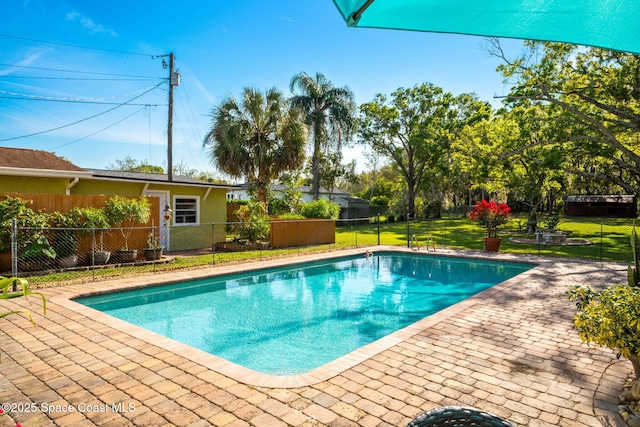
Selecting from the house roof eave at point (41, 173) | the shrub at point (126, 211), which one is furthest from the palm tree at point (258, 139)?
the house roof eave at point (41, 173)

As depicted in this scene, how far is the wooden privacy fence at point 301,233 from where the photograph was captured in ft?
51.3

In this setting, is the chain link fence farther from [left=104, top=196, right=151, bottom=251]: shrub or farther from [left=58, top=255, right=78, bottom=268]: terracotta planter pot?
[left=104, top=196, right=151, bottom=251]: shrub

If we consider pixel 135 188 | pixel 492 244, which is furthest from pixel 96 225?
pixel 492 244

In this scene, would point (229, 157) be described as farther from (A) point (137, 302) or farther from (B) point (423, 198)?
(B) point (423, 198)

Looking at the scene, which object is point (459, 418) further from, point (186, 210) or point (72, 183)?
point (186, 210)

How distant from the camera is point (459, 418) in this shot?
2.18 m

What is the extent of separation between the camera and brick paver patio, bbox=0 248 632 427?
306cm

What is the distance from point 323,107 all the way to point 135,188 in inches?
576

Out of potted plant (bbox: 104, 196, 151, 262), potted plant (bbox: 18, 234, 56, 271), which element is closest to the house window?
potted plant (bbox: 104, 196, 151, 262)

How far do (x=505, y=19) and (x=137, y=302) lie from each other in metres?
8.45

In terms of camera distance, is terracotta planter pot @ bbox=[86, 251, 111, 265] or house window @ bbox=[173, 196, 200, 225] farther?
house window @ bbox=[173, 196, 200, 225]

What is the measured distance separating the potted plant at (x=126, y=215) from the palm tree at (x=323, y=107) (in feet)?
44.1

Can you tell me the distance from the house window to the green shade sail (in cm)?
1416

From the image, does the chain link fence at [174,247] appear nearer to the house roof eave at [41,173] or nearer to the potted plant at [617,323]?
the house roof eave at [41,173]
